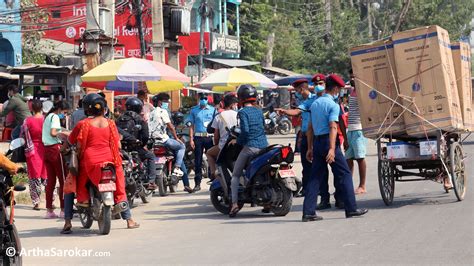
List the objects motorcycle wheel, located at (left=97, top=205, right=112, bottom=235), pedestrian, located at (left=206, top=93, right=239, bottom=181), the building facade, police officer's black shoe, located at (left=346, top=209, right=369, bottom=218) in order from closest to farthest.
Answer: motorcycle wheel, located at (left=97, top=205, right=112, bottom=235)
police officer's black shoe, located at (left=346, top=209, right=369, bottom=218)
pedestrian, located at (left=206, top=93, right=239, bottom=181)
the building facade

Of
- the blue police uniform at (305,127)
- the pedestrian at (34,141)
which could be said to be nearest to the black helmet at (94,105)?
the pedestrian at (34,141)

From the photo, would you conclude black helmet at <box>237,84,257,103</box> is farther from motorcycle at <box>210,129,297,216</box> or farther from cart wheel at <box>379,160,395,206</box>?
cart wheel at <box>379,160,395,206</box>

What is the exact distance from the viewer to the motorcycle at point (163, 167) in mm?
16547

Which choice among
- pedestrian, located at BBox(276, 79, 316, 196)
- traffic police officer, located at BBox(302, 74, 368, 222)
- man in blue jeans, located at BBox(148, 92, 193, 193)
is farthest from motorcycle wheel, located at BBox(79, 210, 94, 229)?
man in blue jeans, located at BBox(148, 92, 193, 193)

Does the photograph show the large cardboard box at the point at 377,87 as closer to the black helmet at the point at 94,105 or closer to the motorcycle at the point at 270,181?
the motorcycle at the point at 270,181

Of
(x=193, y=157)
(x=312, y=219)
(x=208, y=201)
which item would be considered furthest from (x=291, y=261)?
(x=193, y=157)

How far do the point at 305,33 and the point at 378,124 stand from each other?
53.9 metres

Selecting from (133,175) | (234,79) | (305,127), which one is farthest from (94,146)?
(234,79)

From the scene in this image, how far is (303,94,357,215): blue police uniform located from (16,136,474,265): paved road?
0.29 m

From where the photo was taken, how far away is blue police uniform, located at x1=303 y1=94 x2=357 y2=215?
485 inches

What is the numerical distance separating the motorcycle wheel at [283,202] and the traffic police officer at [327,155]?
1.75ft

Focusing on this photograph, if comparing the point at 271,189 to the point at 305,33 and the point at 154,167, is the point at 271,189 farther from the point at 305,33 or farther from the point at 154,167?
the point at 305,33

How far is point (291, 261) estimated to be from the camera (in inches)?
361

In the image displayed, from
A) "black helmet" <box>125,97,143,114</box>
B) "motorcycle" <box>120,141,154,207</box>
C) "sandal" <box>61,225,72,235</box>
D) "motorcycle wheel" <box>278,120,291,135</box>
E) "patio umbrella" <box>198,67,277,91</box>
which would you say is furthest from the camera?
"motorcycle wheel" <box>278,120,291,135</box>
